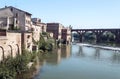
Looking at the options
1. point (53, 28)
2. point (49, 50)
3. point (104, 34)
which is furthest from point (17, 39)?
point (104, 34)

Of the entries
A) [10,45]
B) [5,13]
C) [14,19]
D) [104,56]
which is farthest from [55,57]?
[10,45]

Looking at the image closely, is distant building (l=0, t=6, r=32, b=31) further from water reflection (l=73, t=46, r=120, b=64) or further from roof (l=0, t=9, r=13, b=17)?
water reflection (l=73, t=46, r=120, b=64)

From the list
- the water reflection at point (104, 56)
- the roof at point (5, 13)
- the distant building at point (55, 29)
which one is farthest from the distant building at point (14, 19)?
the distant building at point (55, 29)

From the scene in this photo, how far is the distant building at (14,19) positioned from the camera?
35094mm

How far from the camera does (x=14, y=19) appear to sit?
36219 mm

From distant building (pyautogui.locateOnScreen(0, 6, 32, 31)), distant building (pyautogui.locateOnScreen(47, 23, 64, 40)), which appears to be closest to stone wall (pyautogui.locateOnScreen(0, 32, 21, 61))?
distant building (pyautogui.locateOnScreen(0, 6, 32, 31))

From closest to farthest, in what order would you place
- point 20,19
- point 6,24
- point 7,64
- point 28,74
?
1. point 7,64
2. point 28,74
3. point 6,24
4. point 20,19

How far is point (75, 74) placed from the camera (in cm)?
2280

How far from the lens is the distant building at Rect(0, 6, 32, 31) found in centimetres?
3509

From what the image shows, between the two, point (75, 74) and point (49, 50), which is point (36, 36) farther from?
point (75, 74)

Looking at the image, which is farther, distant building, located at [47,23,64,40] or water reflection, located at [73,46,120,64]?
distant building, located at [47,23,64,40]

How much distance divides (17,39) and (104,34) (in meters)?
84.0

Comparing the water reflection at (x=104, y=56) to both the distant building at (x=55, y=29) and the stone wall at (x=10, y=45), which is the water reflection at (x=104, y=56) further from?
the distant building at (x=55, y=29)

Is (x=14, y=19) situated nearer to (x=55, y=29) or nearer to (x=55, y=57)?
(x=55, y=57)
